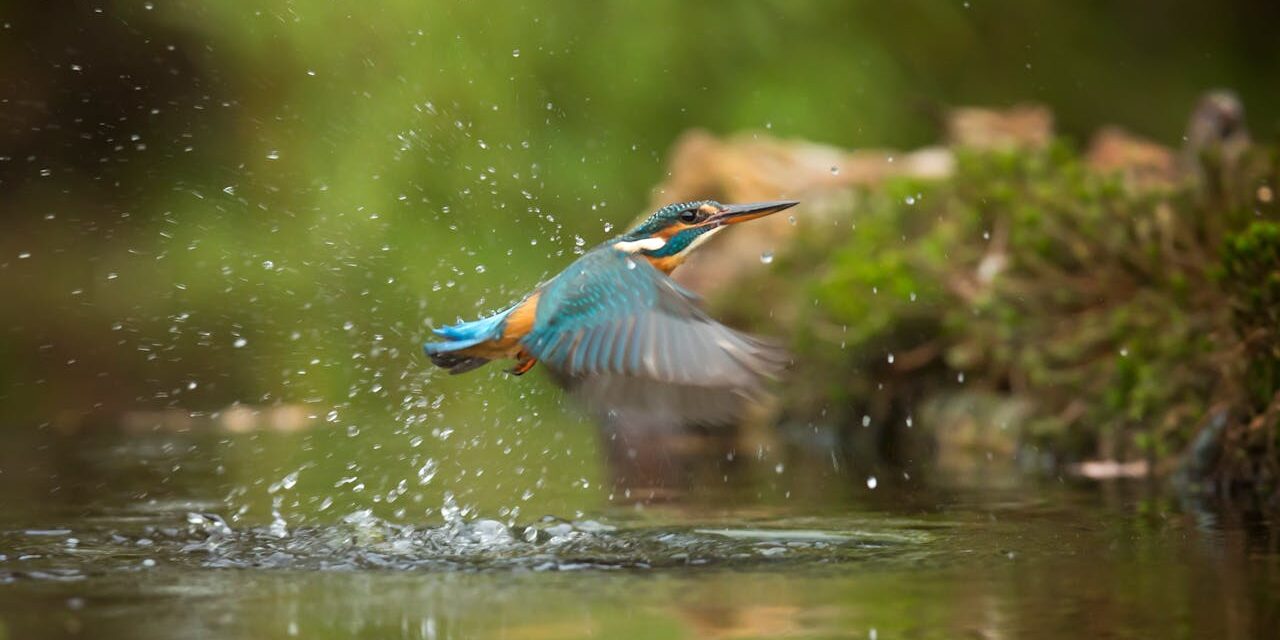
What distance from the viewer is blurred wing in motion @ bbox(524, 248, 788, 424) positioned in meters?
4.90

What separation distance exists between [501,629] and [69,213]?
11.3m

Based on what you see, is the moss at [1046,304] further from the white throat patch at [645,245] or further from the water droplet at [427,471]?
the white throat patch at [645,245]

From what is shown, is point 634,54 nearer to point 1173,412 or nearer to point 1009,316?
point 1009,316

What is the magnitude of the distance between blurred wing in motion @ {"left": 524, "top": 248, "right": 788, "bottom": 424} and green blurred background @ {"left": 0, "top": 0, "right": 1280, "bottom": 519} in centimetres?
715

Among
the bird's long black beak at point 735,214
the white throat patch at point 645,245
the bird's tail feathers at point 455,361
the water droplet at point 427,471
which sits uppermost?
the bird's long black beak at point 735,214

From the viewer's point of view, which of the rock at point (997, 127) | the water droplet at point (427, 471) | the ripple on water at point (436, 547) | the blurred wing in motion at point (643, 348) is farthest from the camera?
the rock at point (997, 127)

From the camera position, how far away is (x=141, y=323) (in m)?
14.4

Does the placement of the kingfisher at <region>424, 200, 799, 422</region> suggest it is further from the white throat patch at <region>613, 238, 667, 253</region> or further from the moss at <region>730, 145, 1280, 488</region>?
the moss at <region>730, 145, 1280, 488</region>

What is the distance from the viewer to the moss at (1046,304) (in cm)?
705

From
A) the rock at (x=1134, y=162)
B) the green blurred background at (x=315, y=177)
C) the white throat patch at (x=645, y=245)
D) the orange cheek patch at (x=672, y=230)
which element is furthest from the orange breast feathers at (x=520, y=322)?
the green blurred background at (x=315, y=177)

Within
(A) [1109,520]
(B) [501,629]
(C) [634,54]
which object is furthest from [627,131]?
(B) [501,629]

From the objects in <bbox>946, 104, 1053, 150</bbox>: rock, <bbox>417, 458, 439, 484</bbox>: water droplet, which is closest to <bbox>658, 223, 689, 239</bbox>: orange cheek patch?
<bbox>417, 458, 439, 484</bbox>: water droplet

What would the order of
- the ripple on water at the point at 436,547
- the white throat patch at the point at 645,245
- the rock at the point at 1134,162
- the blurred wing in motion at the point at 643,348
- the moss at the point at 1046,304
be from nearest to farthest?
1. the blurred wing in motion at the point at 643,348
2. the ripple on water at the point at 436,547
3. the white throat patch at the point at 645,245
4. the moss at the point at 1046,304
5. the rock at the point at 1134,162

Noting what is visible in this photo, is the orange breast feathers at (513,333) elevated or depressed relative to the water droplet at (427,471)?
elevated
